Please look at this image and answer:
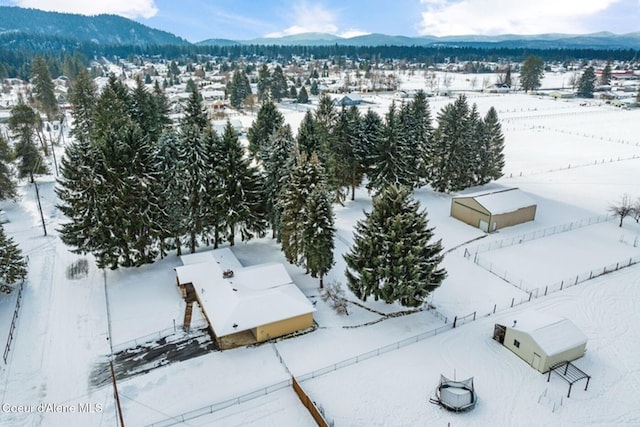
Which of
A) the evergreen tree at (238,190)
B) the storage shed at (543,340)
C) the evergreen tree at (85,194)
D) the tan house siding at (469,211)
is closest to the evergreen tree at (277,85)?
the tan house siding at (469,211)

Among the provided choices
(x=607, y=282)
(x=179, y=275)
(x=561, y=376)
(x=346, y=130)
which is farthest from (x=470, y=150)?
(x=179, y=275)

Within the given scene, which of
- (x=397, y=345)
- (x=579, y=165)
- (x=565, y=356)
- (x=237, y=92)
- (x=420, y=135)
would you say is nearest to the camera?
(x=565, y=356)

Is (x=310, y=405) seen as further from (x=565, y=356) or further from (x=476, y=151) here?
(x=476, y=151)

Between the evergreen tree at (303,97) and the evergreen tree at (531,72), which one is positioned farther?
the evergreen tree at (531,72)

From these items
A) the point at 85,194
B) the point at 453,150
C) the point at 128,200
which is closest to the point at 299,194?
the point at 128,200

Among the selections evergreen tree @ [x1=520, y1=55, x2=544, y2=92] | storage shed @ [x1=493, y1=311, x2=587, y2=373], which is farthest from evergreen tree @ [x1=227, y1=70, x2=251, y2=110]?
storage shed @ [x1=493, y1=311, x2=587, y2=373]

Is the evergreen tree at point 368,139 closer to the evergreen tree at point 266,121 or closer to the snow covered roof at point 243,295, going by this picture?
the evergreen tree at point 266,121
